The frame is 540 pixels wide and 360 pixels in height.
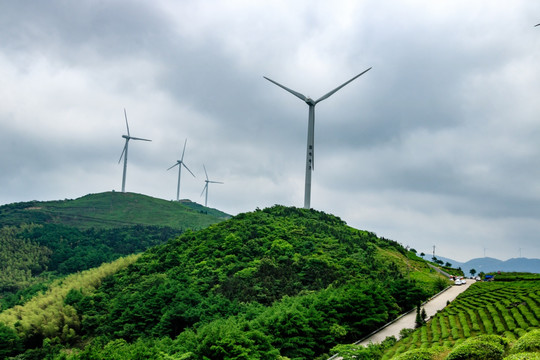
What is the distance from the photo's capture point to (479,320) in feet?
172

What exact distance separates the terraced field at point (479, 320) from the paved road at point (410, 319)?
10.5 ft

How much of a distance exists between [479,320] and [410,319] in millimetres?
13092

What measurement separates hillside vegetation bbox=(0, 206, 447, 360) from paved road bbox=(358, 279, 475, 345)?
142 cm

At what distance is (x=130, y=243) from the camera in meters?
200

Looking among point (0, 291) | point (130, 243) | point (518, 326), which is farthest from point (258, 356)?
point (130, 243)

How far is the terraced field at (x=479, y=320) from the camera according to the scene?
43.8 m

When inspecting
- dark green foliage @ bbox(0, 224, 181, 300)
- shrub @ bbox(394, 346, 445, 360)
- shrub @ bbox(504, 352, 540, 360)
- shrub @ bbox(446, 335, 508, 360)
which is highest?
dark green foliage @ bbox(0, 224, 181, 300)

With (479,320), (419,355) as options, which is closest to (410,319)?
(479,320)

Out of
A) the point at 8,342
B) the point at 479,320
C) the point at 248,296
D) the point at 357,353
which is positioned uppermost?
the point at 248,296

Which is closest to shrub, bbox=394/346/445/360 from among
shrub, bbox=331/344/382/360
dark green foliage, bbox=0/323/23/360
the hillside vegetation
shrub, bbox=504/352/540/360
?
shrub, bbox=504/352/540/360

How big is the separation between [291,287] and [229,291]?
10.1 metres

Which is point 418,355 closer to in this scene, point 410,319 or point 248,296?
point 410,319

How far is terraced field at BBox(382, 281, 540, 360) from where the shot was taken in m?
43.8

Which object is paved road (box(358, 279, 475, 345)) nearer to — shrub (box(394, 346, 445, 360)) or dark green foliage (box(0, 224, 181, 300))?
shrub (box(394, 346, 445, 360))
